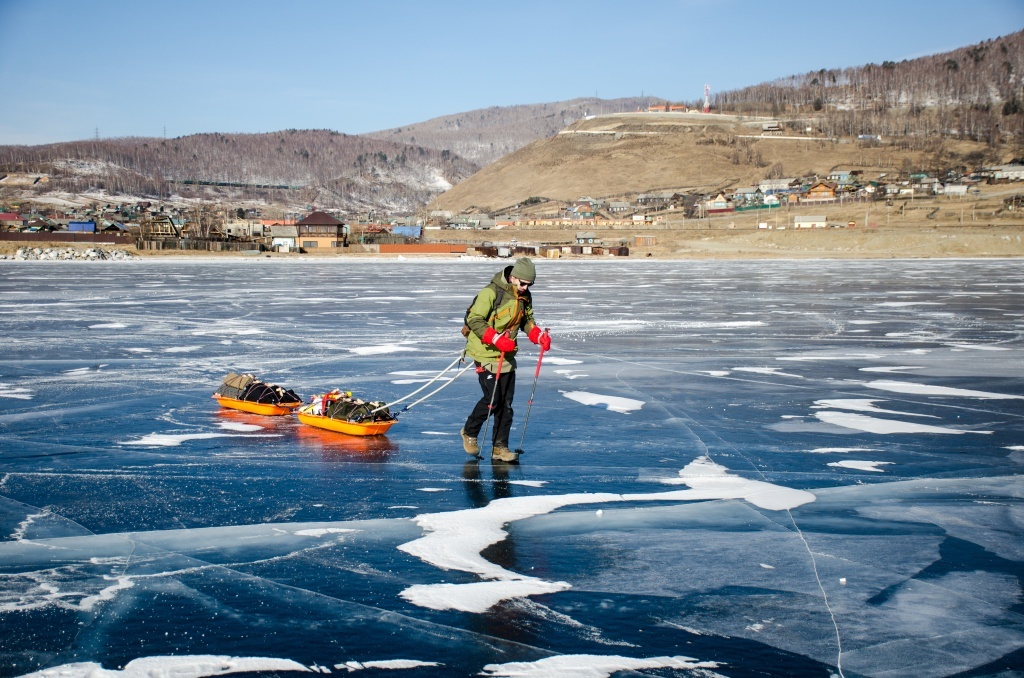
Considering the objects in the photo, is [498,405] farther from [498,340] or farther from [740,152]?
[740,152]

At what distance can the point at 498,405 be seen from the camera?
8094mm

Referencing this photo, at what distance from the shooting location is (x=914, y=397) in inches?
441

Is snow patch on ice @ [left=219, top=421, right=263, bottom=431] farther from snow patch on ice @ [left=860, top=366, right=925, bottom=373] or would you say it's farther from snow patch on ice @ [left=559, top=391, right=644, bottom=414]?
snow patch on ice @ [left=860, top=366, right=925, bottom=373]

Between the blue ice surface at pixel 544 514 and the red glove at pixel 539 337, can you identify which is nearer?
the blue ice surface at pixel 544 514

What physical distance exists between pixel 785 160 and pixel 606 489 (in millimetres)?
166722

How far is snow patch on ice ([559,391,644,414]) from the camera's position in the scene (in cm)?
1070

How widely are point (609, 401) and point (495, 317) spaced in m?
3.59

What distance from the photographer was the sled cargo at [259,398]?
33.5 feet

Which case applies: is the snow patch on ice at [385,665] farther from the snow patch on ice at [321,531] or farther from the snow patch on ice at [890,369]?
the snow patch on ice at [890,369]

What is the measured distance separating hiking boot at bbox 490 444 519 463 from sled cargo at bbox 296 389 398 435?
144 cm

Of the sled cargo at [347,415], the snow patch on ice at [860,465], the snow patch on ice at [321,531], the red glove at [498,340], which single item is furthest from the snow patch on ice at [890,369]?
the snow patch on ice at [321,531]

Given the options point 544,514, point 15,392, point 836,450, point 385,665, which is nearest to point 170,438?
point 15,392

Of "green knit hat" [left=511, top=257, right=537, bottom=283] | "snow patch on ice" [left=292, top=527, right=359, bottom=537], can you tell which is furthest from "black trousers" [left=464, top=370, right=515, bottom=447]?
"snow patch on ice" [left=292, top=527, right=359, bottom=537]

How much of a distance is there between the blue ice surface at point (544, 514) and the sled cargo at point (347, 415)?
0.43ft
